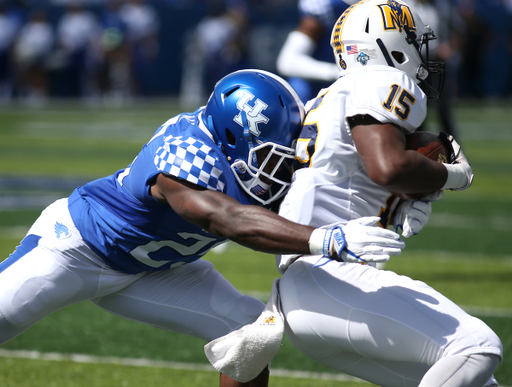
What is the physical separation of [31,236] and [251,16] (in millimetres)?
19365

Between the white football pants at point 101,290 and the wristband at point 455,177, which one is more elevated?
the wristband at point 455,177

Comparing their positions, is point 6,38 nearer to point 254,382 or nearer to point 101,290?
point 101,290

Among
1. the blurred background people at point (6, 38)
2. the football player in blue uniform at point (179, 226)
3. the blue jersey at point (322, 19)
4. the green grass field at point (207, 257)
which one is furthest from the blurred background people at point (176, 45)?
the football player in blue uniform at point (179, 226)

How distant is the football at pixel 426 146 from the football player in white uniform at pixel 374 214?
0.05m

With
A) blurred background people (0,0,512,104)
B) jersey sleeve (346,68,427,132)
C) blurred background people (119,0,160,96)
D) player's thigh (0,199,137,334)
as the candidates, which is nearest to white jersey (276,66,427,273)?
jersey sleeve (346,68,427,132)

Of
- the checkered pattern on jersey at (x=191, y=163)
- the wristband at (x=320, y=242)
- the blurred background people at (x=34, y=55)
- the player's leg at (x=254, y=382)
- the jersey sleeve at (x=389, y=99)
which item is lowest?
the blurred background people at (x=34, y=55)

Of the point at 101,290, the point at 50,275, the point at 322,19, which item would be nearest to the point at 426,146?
the point at 101,290

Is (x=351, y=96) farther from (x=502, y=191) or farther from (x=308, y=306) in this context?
(x=502, y=191)

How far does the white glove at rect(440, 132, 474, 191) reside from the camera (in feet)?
7.93

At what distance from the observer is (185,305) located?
295 centimetres

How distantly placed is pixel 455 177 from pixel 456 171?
0.07 ft

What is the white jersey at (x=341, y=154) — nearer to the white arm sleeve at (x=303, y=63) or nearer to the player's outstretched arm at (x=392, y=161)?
the player's outstretched arm at (x=392, y=161)

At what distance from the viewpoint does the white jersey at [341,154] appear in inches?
92.6

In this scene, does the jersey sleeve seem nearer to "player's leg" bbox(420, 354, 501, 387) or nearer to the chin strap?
the chin strap
